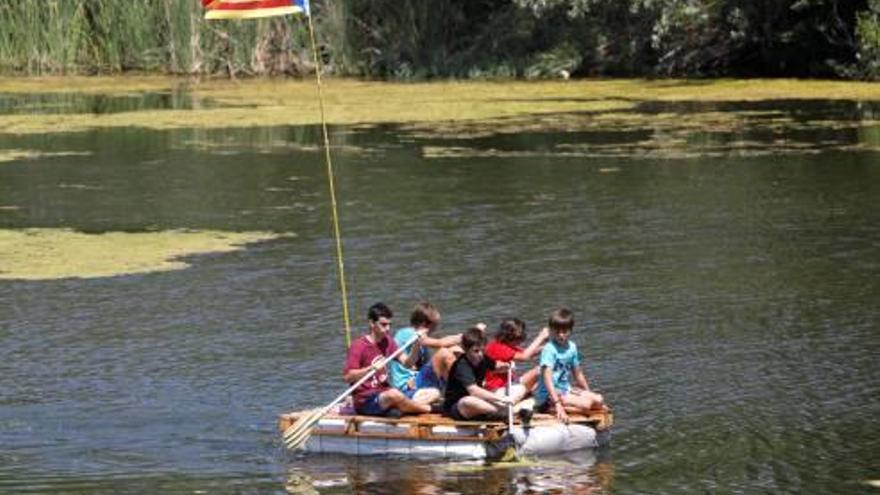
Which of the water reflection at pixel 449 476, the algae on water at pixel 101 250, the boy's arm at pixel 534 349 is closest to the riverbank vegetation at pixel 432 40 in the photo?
the algae on water at pixel 101 250

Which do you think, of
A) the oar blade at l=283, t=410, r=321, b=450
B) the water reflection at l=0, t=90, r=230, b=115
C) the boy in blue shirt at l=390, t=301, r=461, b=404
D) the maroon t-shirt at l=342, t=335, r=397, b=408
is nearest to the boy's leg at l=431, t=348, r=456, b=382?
the boy in blue shirt at l=390, t=301, r=461, b=404

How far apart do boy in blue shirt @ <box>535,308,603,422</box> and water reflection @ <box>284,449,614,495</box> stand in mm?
344

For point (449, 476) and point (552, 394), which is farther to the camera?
point (552, 394)

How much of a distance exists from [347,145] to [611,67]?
13.9 metres

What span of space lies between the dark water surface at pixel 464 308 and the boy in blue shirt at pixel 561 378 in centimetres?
39

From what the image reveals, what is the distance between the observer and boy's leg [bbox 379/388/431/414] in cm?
1295

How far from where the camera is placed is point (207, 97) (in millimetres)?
40750

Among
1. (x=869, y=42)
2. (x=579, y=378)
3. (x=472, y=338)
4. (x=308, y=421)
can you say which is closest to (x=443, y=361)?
(x=472, y=338)

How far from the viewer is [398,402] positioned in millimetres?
12977

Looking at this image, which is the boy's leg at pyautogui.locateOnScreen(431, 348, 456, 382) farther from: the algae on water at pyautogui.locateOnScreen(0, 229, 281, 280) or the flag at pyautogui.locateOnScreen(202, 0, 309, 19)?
the algae on water at pyautogui.locateOnScreen(0, 229, 281, 280)

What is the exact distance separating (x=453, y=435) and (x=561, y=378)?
Answer: 36.8 inches

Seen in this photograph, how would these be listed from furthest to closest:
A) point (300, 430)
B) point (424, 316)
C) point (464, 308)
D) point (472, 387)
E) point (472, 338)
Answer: point (464, 308) < point (424, 316) < point (472, 338) < point (472, 387) < point (300, 430)

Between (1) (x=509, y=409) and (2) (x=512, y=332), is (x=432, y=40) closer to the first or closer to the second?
(2) (x=512, y=332)

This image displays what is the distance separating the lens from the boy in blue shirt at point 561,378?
12.9 meters
